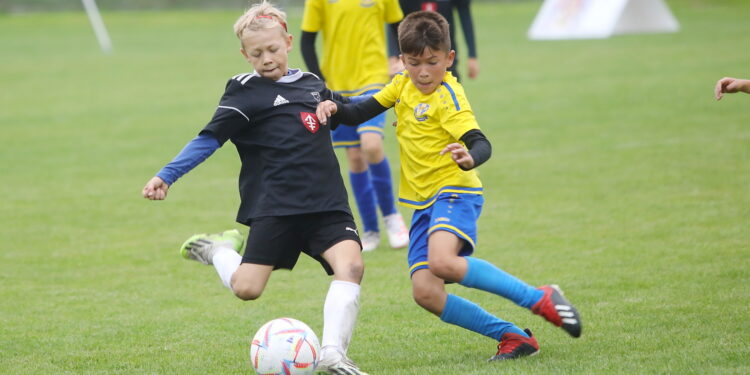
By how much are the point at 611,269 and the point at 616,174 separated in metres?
3.51

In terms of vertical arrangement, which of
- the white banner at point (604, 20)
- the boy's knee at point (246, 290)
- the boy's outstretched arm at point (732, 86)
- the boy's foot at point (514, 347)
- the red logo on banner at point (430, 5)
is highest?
the boy's outstretched arm at point (732, 86)

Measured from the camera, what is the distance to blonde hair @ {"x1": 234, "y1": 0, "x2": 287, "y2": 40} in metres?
4.76

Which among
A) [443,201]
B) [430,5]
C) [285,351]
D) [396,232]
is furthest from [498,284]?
[430,5]

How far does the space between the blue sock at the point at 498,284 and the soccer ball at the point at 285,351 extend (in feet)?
2.49

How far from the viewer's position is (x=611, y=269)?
21.3 feet

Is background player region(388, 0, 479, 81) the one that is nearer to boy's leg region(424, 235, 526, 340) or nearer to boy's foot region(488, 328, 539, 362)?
boy's leg region(424, 235, 526, 340)

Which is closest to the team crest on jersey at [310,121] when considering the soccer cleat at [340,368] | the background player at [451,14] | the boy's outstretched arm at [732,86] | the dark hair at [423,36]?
the dark hair at [423,36]

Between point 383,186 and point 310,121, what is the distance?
2.97 metres

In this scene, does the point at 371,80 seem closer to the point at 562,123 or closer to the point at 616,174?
the point at 616,174

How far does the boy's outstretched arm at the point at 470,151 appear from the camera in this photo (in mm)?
4145

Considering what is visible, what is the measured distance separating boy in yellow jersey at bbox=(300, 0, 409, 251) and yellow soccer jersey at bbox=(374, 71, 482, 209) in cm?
283

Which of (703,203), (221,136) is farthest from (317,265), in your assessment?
(703,203)

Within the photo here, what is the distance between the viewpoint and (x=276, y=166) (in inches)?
185

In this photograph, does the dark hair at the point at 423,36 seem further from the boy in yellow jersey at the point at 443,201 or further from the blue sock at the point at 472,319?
the blue sock at the point at 472,319
